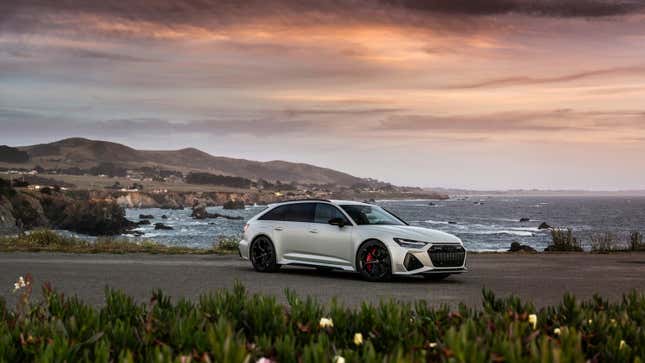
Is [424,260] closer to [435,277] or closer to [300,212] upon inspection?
[435,277]

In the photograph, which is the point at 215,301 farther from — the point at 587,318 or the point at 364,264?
the point at 364,264

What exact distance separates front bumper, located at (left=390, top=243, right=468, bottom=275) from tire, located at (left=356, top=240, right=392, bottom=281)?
205 millimetres

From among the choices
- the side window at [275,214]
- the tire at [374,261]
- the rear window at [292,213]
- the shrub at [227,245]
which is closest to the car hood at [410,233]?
the tire at [374,261]

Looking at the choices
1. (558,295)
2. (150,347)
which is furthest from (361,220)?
(150,347)

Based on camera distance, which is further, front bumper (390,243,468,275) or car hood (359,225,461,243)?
car hood (359,225,461,243)

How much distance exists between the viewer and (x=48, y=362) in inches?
173

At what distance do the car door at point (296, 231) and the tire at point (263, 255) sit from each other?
37 cm

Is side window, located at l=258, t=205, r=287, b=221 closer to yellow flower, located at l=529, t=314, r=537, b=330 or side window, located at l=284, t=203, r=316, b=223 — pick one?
side window, located at l=284, t=203, r=316, b=223

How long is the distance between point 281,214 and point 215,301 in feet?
38.6

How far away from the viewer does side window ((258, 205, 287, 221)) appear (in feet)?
60.4

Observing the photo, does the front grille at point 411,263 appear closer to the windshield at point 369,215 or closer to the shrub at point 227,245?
the windshield at point 369,215

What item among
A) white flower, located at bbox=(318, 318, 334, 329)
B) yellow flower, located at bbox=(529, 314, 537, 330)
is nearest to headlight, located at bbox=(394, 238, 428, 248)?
yellow flower, located at bbox=(529, 314, 537, 330)

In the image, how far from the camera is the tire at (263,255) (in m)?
18.3

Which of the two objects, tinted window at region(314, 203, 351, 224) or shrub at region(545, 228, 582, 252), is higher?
tinted window at region(314, 203, 351, 224)
